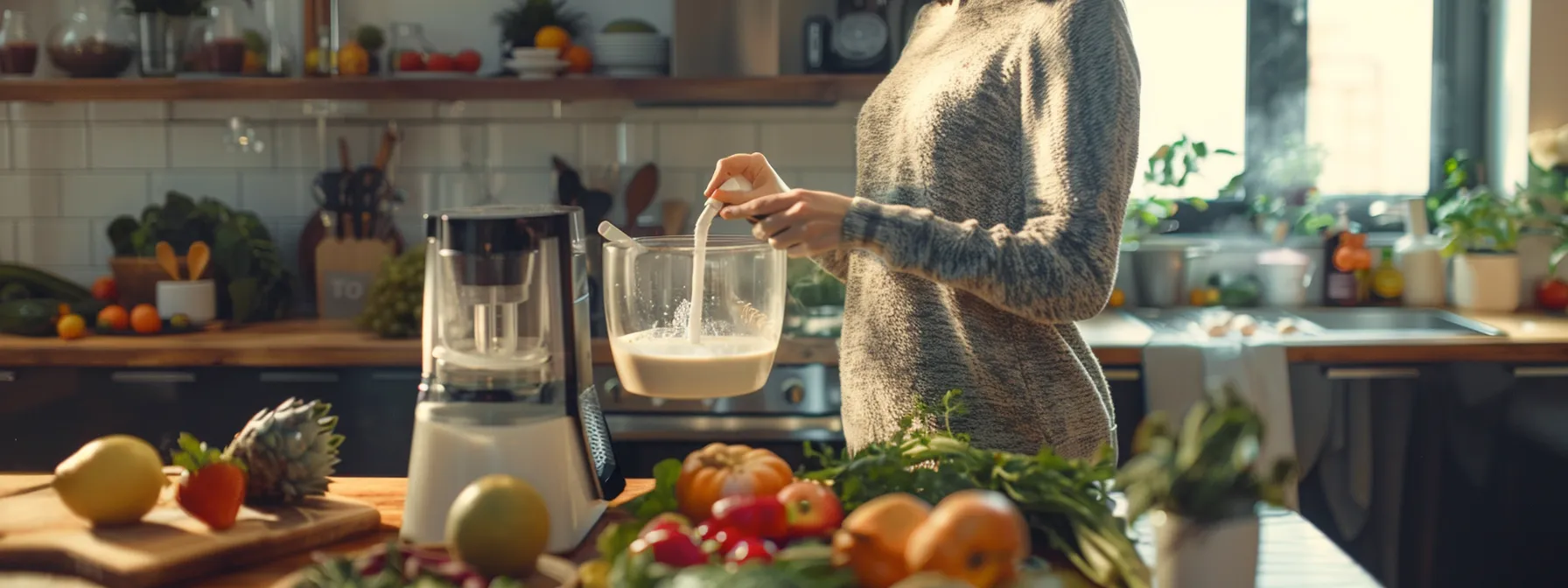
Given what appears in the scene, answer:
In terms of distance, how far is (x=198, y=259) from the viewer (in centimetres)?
306

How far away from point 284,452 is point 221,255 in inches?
73.4

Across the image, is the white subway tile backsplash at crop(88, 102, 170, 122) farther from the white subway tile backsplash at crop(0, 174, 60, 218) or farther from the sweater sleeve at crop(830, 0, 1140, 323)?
the sweater sleeve at crop(830, 0, 1140, 323)

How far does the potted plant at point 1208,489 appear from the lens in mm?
988

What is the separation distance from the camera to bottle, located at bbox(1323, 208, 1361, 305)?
3.33 metres

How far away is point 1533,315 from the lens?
318 cm

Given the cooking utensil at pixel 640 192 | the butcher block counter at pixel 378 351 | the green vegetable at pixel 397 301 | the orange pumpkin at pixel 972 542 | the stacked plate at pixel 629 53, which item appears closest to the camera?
the orange pumpkin at pixel 972 542

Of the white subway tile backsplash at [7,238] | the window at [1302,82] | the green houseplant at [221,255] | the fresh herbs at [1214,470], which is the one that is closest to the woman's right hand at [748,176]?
the fresh herbs at [1214,470]

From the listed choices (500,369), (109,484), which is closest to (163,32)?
(109,484)

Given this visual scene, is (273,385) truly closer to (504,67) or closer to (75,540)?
(504,67)

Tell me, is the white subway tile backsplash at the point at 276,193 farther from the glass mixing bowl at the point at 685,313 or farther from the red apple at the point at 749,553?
the red apple at the point at 749,553

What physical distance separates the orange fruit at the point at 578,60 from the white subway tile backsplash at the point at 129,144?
1095mm

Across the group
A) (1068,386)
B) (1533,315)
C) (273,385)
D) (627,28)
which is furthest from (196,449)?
(1533,315)

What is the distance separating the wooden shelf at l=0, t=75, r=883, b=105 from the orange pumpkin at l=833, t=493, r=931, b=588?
6.80 ft

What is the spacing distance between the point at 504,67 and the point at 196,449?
212cm
